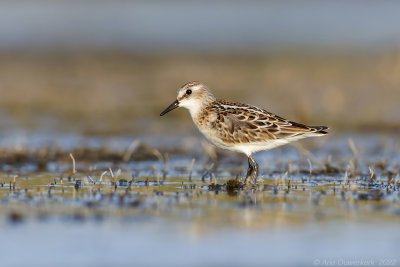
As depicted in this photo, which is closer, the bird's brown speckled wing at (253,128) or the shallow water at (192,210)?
the shallow water at (192,210)

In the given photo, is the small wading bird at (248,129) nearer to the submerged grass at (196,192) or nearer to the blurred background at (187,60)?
the submerged grass at (196,192)

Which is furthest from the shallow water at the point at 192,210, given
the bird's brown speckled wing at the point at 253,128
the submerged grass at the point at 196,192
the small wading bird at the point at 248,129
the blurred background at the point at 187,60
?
the blurred background at the point at 187,60

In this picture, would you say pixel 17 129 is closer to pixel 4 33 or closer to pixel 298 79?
pixel 298 79

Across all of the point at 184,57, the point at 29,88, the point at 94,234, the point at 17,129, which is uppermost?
the point at 184,57

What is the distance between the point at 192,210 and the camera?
10523 mm

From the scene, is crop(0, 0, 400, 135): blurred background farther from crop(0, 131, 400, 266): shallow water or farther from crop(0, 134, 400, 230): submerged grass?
crop(0, 134, 400, 230): submerged grass

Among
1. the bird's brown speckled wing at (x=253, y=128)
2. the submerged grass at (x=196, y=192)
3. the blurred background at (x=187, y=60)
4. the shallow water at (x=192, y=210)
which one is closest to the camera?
the shallow water at (x=192, y=210)

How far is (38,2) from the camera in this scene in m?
44.7

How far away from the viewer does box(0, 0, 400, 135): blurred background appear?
21922mm

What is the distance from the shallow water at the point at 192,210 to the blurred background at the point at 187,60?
4.70m

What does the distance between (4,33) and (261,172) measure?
23798 mm

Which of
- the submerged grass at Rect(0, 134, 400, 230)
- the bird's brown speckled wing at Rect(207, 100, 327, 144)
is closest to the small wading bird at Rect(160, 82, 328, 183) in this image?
the bird's brown speckled wing at Rect(207, 100, 327, 144)

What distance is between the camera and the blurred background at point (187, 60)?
71.9 ft

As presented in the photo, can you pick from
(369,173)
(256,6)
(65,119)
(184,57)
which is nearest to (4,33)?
(184,57)
